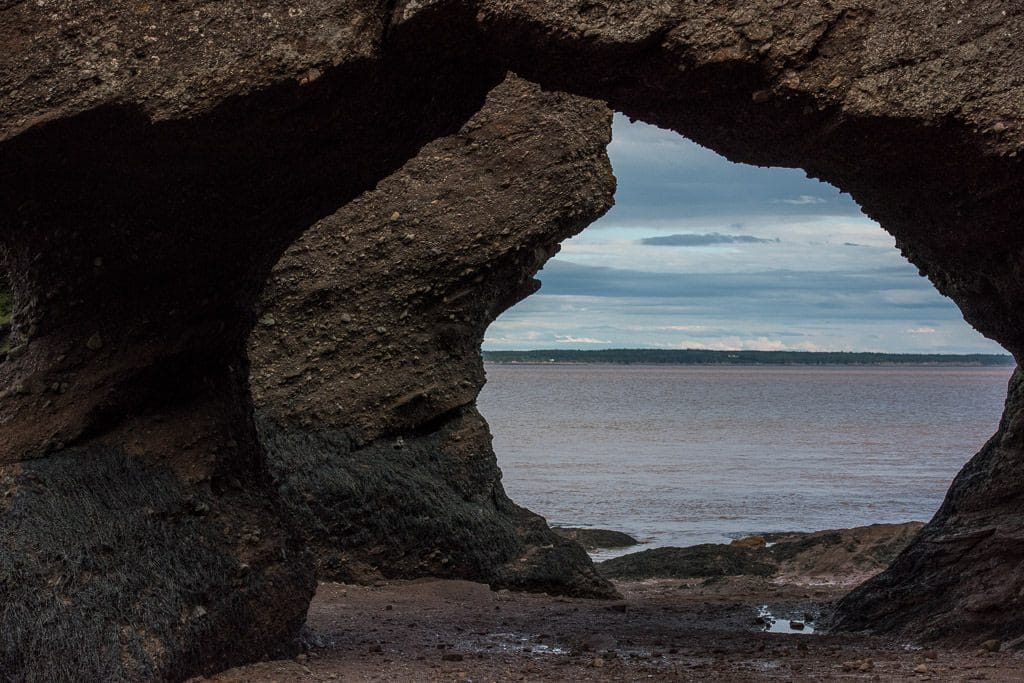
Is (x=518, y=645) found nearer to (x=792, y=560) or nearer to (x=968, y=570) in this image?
(x=968, y=570)

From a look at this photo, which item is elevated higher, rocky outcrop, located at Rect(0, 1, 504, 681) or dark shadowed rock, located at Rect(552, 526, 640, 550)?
rocky outcrop, located at Rect(0, 1, 504, 681)

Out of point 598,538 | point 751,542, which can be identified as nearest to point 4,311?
point 598,538

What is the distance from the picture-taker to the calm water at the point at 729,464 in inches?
874

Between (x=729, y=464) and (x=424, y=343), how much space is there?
23998mm

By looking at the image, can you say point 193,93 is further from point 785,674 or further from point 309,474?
point 309,474

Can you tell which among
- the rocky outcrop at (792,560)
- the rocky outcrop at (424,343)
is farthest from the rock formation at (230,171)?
the rocky outcrop at (792,560)

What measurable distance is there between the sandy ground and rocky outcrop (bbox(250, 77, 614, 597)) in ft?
1.58

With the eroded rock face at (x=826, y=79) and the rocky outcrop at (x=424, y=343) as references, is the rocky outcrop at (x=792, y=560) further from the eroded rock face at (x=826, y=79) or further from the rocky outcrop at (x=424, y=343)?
the eroded rock face at (x=826, y=79)

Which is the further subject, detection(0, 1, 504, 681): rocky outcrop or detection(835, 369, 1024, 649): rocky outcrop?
detection(835, 369, 1024, 649): rocky outcrop

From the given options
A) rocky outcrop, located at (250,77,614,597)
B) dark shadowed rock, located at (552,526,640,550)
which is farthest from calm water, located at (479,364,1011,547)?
rocky outcrop, located at (250,77,614,597)

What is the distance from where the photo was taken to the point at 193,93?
5195 mm

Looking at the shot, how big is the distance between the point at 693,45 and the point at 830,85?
25.6 inches

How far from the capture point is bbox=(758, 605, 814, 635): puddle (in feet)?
29.9

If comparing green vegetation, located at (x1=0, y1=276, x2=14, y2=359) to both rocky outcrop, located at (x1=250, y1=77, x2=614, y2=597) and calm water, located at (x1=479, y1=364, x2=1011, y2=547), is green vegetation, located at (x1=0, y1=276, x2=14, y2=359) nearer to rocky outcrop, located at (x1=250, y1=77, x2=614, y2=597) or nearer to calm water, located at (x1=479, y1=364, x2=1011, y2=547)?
rocky outcrop, located at (x1=250, y1=77, x2=614, y2=597)
